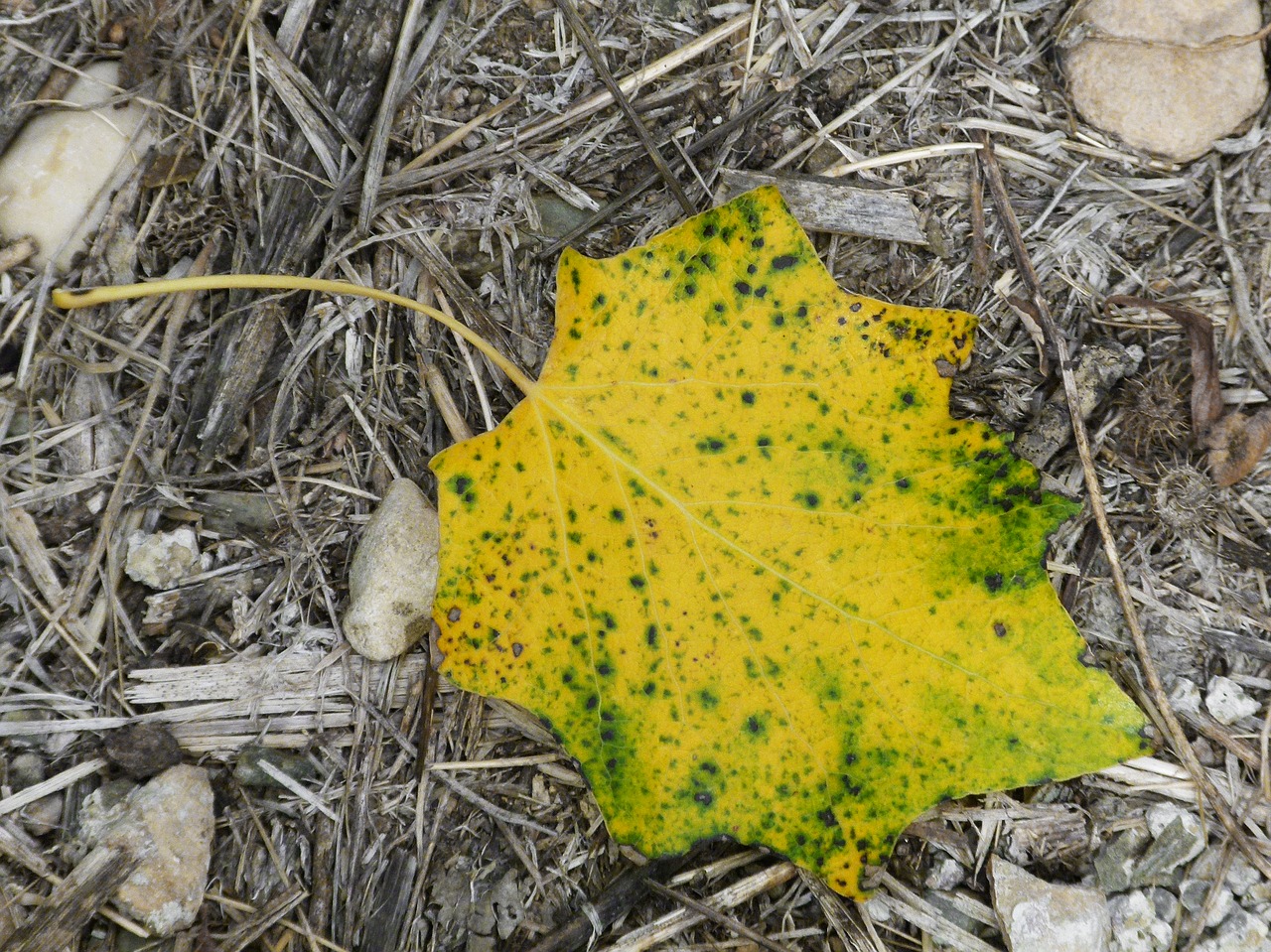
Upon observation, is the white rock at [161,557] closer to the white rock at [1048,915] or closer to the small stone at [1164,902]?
the white rock at [1048,915]

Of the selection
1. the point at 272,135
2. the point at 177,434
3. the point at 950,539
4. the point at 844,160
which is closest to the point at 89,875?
the point at 177,434

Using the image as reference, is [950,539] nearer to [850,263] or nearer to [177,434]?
[850,263]

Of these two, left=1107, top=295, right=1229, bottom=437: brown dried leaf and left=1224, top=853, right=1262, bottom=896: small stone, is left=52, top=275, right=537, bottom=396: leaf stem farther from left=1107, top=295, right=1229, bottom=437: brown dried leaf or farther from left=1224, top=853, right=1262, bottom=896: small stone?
left=1224, top=853, right=1262, bottom=896: small stone

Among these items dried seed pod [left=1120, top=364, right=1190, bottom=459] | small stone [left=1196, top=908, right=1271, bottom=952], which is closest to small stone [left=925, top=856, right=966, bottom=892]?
small stone [left=1196, top=908, right=1271, bottom=952]

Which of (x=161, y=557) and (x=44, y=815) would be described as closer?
(x=44, y=815)

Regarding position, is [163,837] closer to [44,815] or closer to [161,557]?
[44,815]

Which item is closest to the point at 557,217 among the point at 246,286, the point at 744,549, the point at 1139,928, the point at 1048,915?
the point at 246,286
